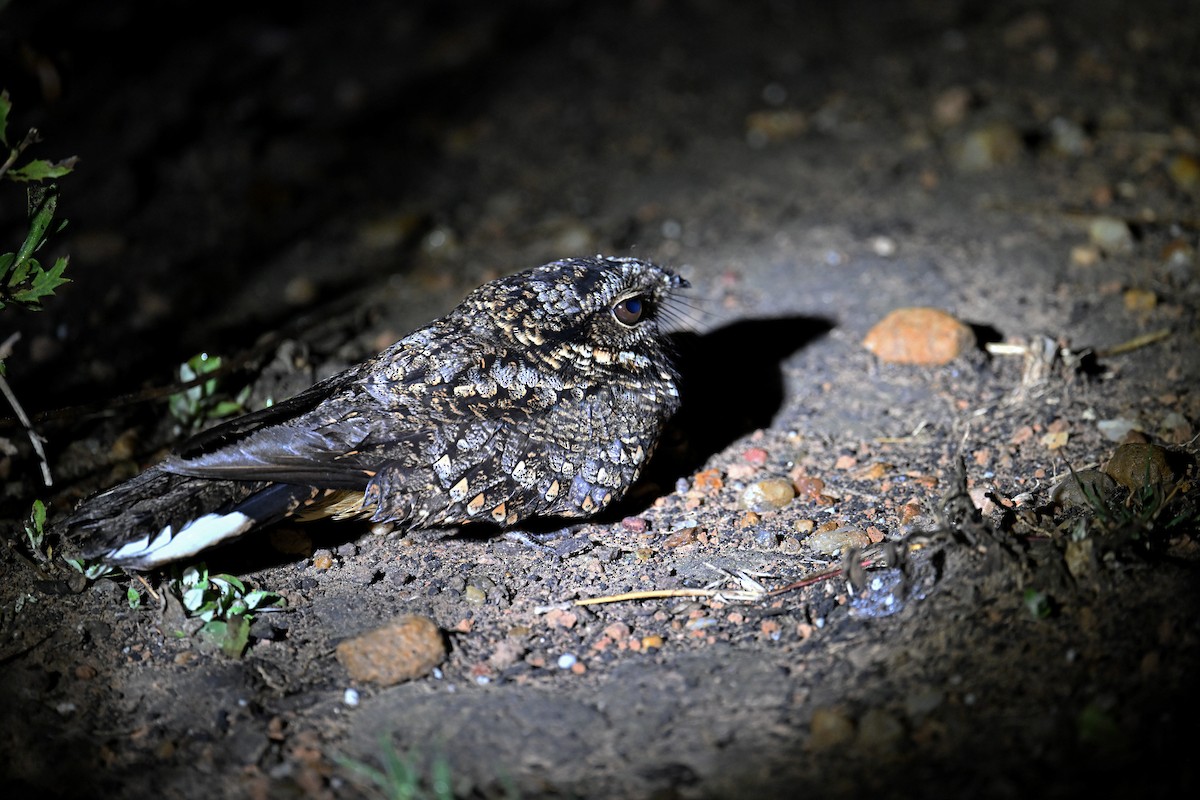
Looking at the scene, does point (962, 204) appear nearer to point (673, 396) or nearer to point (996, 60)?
point (996, 60)

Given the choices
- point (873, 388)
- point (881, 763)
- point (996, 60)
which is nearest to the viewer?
point (881, 763)

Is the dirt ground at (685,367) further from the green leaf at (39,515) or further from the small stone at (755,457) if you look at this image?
the green leaf at (39,515)

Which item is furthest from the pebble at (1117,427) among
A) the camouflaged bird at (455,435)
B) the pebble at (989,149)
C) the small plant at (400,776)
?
the small plant at (400,776)

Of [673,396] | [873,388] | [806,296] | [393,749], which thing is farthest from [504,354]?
[806,296]

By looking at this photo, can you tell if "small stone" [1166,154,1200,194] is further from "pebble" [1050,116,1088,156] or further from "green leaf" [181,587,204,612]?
"green leaf" [181,587,204,612]

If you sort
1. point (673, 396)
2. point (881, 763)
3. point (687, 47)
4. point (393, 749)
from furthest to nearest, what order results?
point (687, 47) → point (673, 396) → point (393, 749) → point (881, 763)

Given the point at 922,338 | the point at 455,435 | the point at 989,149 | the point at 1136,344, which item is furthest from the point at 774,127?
the point at 455,435

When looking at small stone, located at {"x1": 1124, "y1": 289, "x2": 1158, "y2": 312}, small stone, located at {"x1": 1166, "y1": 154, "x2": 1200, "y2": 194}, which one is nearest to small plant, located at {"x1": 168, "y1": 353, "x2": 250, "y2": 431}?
small stone, located at {"x1": 1124, "y1": 289, "x2": 1158, "y2": 312}
